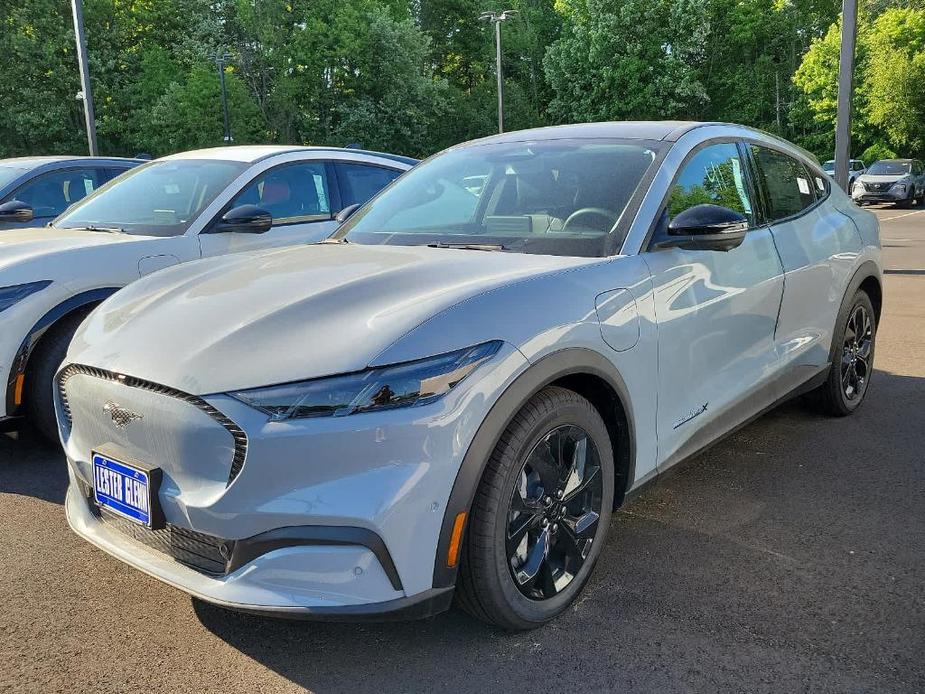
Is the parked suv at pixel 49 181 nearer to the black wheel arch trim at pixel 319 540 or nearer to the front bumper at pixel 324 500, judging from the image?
the front bumper at pixel 324 500

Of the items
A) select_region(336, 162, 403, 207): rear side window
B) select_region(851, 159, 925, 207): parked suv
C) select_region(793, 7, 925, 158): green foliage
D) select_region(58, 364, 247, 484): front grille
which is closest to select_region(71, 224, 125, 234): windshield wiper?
select_region(336, 162, 403, 207): rear side window

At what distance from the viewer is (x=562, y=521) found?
2.78 m

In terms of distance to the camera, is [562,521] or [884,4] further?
[884,4]

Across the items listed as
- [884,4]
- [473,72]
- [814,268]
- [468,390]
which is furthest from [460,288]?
[884,4]

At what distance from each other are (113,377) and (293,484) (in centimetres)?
72

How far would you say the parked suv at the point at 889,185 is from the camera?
27.0 metres

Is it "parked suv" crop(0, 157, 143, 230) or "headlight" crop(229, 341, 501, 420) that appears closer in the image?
"headlight" crop(229, 341, 501, 420)

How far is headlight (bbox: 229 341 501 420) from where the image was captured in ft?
7.33

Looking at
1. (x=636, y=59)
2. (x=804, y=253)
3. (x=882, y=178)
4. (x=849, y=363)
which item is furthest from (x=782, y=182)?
(x=636, y=59)

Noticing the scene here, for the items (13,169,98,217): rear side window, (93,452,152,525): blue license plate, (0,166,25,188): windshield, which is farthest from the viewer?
(13,169,98,217): rear side window

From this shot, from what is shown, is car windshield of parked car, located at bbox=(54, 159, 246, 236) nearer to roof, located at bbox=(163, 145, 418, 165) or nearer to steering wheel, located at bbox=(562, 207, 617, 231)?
roof, located at bbox=(163, 145, 418, 165)

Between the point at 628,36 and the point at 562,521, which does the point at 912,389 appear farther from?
the point at 628,36

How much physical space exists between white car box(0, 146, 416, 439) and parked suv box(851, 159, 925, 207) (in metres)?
24.5

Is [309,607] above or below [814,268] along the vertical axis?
below
